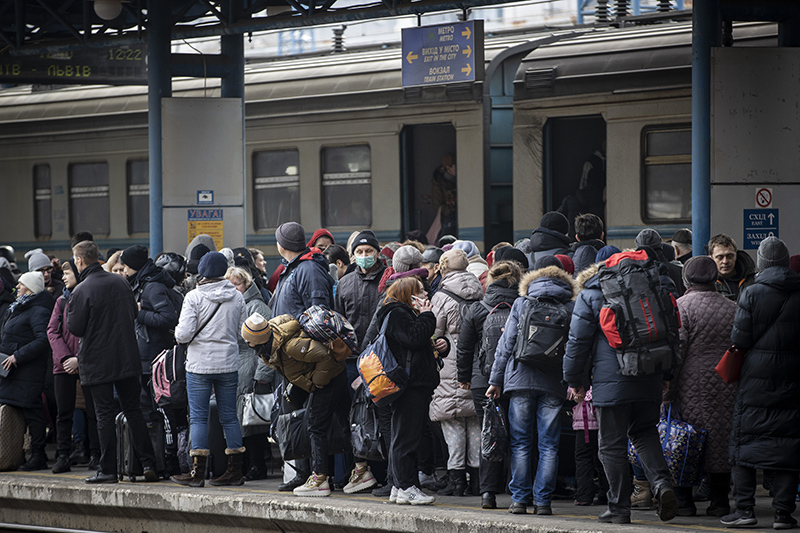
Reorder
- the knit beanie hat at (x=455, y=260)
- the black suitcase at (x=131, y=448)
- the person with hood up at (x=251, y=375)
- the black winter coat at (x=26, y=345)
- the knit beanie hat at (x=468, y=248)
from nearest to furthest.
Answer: the knit beanie hat at (x=455, y=260) → the black suitcase at (x=131, y=448) → the person with hood up at (x=251, y=375) → the knit beanie hat at (x=468, y=248) → the black winter coat at (x=26, y=345)

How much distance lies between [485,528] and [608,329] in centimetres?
136

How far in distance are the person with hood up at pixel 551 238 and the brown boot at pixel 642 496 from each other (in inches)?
76.4

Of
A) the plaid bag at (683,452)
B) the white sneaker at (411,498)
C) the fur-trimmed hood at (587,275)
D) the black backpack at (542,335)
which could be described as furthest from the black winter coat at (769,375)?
the white sneaker at (411,498)

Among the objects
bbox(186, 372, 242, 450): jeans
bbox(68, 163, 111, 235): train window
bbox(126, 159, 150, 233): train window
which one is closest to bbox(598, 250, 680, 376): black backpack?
bbox(186, 372, 242, 450): jeans

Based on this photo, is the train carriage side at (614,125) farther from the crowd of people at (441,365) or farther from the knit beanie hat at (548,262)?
the knit beanie hat at (548,262)

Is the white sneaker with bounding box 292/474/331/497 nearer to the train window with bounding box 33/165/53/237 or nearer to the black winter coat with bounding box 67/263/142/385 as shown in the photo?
the black winter coat with bounding box 67/263/142/385

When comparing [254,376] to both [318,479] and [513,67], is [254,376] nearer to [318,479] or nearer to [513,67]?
[318,479]

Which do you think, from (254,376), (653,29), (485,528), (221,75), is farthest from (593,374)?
(221,75)

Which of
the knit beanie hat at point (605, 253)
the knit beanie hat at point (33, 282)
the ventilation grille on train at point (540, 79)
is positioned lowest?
the knit beanie hat at point (33, 282)

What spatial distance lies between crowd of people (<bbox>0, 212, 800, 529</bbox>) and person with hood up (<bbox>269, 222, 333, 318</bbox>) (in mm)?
16

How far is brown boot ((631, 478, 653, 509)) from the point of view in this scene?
22.7 feet

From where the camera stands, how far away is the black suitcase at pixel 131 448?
819 cm

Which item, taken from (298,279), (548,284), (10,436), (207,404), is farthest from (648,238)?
(10,436)

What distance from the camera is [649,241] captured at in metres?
7.38
